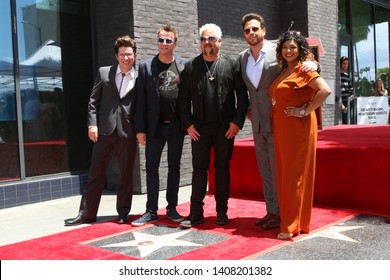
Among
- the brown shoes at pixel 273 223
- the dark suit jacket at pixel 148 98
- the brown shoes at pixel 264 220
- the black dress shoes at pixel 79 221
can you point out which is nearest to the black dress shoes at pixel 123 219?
the black dress shoes at pixel 79 221

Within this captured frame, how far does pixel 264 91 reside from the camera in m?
4.38

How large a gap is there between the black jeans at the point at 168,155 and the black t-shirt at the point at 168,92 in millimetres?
108

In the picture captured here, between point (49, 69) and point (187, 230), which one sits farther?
point (49, 69)

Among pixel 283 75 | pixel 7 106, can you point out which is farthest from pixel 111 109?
pixel 7 106

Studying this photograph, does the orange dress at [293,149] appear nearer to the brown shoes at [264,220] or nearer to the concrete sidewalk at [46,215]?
the brown shoes at [264,220]

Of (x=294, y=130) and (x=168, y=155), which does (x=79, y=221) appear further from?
(x=294, y=130)

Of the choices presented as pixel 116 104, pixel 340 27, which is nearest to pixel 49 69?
pixel 116 104

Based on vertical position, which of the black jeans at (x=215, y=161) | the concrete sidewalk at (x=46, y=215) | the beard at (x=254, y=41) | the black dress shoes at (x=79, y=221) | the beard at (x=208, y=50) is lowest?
the concrete sidewalk at (x=46, y=215)

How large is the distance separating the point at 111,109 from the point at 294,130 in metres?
1.97

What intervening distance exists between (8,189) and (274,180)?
357 cm

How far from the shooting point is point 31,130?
6.59m

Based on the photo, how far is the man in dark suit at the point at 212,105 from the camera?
4453 mm

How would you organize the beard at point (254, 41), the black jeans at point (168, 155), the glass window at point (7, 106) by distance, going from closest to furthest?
the beard at point (254, 41)
the black jeans at point (168, 155)
the glass window at point (7, 106)
